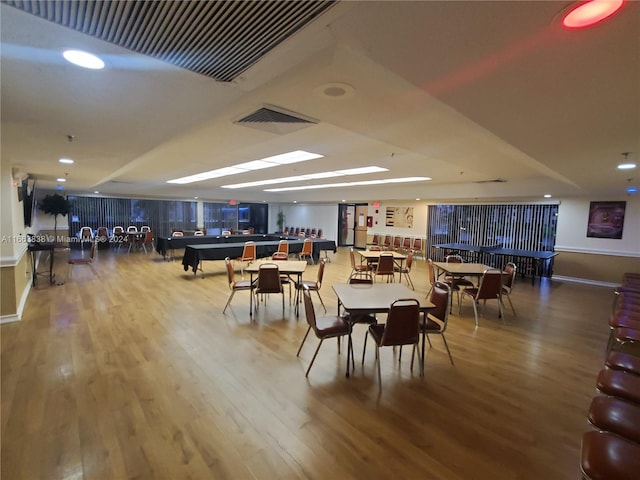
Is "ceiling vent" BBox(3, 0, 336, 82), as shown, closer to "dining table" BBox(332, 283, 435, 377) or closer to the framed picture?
"dining table" BBox(332, 283, 435, 377)

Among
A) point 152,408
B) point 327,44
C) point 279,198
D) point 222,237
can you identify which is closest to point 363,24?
point 327,44

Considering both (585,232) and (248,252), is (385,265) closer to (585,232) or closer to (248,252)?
(248,252)

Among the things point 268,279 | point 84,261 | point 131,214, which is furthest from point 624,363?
point 131,214

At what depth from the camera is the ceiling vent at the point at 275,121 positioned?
9.14 feet

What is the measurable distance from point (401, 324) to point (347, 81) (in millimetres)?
2262

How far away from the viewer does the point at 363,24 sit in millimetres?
1261

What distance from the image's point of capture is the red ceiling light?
1.08 metres

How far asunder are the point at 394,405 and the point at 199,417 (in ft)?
5.71

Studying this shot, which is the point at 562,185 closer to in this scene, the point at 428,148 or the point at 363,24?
the point at 428,148

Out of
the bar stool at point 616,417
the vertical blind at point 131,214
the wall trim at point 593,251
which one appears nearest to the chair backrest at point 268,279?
the bar stool at point 616,417

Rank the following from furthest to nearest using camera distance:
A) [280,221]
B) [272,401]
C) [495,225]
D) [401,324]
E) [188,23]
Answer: [280,221], [495,225], [401,324], [272,401], [188,23]

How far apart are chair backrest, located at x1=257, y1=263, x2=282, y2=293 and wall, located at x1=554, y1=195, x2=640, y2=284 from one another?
8817mm

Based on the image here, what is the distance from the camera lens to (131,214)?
13.5 metres

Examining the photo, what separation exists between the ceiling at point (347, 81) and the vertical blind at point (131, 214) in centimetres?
1010
